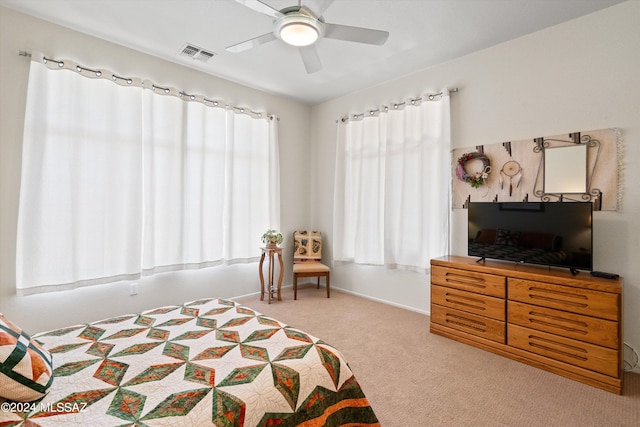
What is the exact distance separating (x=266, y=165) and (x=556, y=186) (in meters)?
3.37

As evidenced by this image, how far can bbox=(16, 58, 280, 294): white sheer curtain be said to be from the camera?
2.77 metres

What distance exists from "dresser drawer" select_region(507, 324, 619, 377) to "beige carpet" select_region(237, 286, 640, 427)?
0.14 meters

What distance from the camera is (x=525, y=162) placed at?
299cm

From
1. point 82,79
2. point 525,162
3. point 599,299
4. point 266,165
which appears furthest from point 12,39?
point 599,299

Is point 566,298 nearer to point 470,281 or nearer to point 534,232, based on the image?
point 534,232

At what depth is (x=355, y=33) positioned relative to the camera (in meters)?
2.26

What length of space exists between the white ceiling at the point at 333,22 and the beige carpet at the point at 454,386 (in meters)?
2.93

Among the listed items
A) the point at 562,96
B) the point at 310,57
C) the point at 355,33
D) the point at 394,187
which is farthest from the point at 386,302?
the point at 355,33

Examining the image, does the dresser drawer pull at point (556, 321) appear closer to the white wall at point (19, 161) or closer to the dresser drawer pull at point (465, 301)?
the dresser drawer pull at point (465, 301)

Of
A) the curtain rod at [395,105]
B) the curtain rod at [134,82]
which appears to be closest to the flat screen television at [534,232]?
the curtain rod at [395,105]

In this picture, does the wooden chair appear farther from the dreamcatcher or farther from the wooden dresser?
the dreamcatcher

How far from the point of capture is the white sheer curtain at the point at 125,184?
9.09 ft

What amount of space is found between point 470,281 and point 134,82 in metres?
3.89

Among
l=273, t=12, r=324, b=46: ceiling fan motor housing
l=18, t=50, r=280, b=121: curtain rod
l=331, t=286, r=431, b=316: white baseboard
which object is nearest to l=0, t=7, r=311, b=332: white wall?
l=18, t=50, r=280, b=121: curtain rod
